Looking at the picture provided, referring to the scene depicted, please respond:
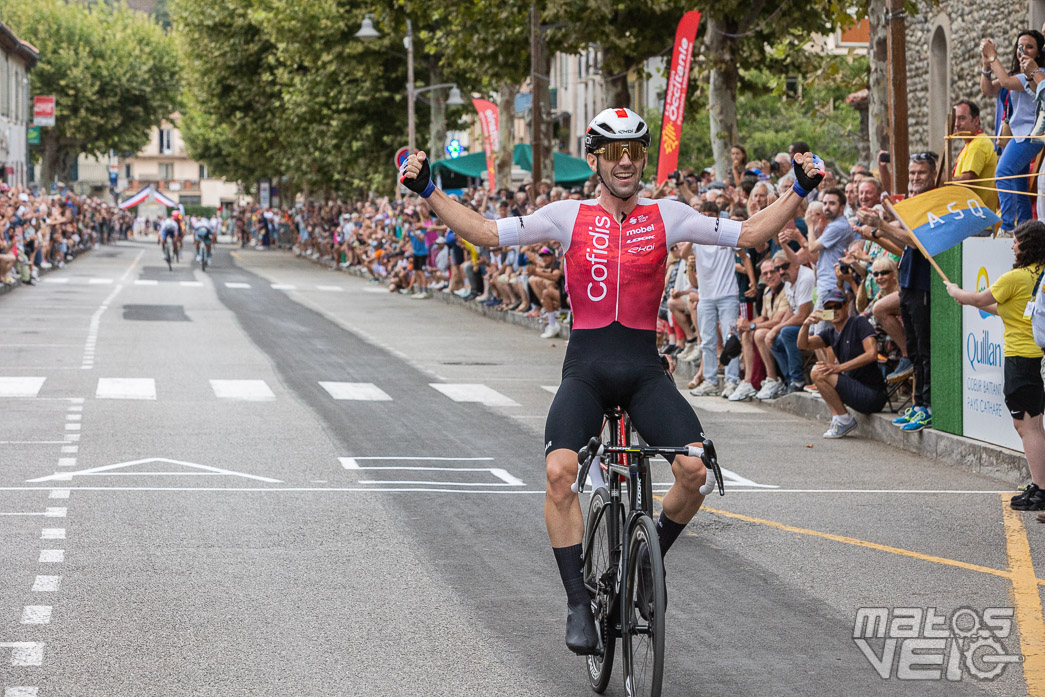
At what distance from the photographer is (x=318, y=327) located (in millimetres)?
28094

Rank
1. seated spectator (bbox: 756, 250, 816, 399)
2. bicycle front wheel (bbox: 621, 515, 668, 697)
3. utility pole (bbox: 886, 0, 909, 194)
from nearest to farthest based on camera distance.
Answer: bicycle front wheel (bbox: 621, 515, 668, 697)
seated spectator (bbox: 756, 250, 816, 399)
utility pole (bbox: 886, 0, 909, 194)

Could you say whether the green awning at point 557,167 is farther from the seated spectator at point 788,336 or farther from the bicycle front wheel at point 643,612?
the bicycle front wheel at point 643,612

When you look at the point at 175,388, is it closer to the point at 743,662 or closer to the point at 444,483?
the point at 444,483

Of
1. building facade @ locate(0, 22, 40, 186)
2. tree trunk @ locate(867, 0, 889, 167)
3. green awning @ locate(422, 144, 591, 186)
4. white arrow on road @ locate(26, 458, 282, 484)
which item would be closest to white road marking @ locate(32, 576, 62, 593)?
white arrow on road @ locate(26, 458, 282, 484)

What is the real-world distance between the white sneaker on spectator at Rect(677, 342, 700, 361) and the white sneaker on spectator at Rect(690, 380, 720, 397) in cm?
167

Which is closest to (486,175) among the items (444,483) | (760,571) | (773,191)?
(773,191)

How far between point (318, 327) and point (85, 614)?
68.8 feet

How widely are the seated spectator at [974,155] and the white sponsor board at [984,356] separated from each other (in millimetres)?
924

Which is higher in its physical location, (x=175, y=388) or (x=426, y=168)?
(x=426, y=168)

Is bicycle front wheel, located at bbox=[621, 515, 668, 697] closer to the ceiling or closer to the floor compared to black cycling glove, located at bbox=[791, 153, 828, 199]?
closer to the floor

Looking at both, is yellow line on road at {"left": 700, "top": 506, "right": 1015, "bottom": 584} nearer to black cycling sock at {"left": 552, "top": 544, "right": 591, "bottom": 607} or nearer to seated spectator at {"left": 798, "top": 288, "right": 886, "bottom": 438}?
black cycling sock at {"left": 552, "top": 544, "right": 591, "bottom": 607}

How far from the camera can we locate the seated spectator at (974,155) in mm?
13578

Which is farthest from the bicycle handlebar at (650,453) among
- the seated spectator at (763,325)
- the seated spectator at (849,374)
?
the seated spectator at (763,325)

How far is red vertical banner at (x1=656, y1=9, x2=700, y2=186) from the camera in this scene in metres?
22.9
